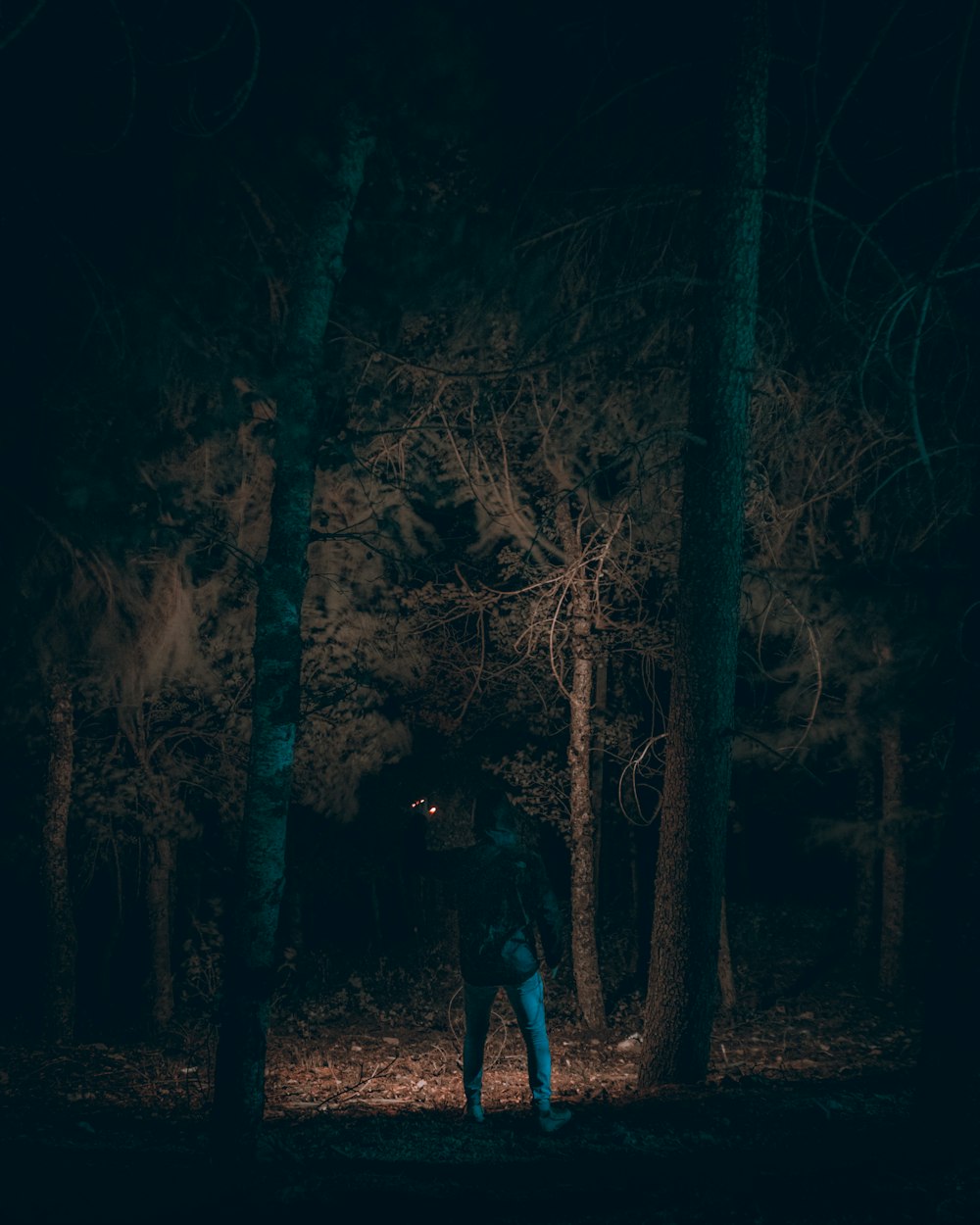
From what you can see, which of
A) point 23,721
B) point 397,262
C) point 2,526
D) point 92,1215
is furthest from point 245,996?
point 397,262

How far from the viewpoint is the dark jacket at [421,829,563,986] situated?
5402 millimetres

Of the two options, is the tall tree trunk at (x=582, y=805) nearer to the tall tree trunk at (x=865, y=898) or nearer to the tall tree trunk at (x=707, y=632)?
the tall tree trunk at (x=707, y=632)

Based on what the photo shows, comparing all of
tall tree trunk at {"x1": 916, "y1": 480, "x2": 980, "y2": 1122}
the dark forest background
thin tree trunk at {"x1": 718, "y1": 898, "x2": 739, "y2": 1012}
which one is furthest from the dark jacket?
thin tree trunk at {"x1": 718, "y1": 898, "x2": 739, "y2": 1012}

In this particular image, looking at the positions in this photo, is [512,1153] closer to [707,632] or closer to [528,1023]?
[528,1023]

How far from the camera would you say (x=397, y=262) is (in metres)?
7.91

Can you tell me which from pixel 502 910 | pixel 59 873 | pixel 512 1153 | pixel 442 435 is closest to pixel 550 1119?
pixel 512 1153

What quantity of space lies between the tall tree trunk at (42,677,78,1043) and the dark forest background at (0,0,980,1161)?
48 millimetres

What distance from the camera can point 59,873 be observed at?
10242 millimetres

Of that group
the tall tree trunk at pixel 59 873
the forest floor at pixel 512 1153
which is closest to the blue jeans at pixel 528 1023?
the forest floor at pixel 512 1153

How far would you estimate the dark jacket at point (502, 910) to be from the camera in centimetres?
540

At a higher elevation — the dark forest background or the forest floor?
the dark forest background

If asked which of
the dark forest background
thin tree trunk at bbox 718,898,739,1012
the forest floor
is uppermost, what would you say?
the dark forest background

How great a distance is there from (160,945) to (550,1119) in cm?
786

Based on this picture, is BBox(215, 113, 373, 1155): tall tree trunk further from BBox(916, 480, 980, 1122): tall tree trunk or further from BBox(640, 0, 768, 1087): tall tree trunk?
BBox(916, 480, 980, 1122): tall tree trunk
